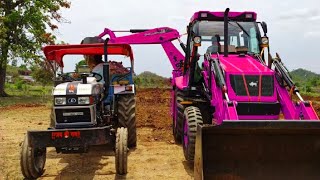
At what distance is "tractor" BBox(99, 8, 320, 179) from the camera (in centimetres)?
507

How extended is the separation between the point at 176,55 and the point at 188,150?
470 centimetres

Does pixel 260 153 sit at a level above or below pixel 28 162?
above

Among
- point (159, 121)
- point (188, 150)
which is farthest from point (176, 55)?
point (188, 150)

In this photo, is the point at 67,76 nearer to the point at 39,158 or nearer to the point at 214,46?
the point at 39,158

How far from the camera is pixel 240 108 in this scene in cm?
638

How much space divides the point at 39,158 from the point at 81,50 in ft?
7.98

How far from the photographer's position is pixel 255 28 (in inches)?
311

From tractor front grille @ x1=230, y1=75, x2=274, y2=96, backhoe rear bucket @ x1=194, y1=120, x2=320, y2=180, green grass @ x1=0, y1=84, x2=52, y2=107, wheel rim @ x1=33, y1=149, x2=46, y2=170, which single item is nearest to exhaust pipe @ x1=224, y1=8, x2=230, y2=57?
tractor front grille @ x1=230, y1=75, x2=274, y2=96

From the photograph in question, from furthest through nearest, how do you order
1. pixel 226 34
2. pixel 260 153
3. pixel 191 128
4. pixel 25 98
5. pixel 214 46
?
1. pixel 25 98
2. pixel 214 46
3. pixel 226 34
4. pixel 191 128
5. pixel 260 153

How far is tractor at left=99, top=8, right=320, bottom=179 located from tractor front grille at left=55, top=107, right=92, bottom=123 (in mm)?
1642

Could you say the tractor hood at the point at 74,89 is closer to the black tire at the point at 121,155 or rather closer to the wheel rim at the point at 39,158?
the black tire at the point at 121,155

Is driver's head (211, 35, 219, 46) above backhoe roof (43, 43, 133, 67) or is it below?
above

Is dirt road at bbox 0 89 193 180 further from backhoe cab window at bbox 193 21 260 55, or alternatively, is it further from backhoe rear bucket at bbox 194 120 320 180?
backhoe cab window at bbox 193 21 260 55

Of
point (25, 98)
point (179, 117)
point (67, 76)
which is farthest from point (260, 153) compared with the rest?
point (25, 98)
